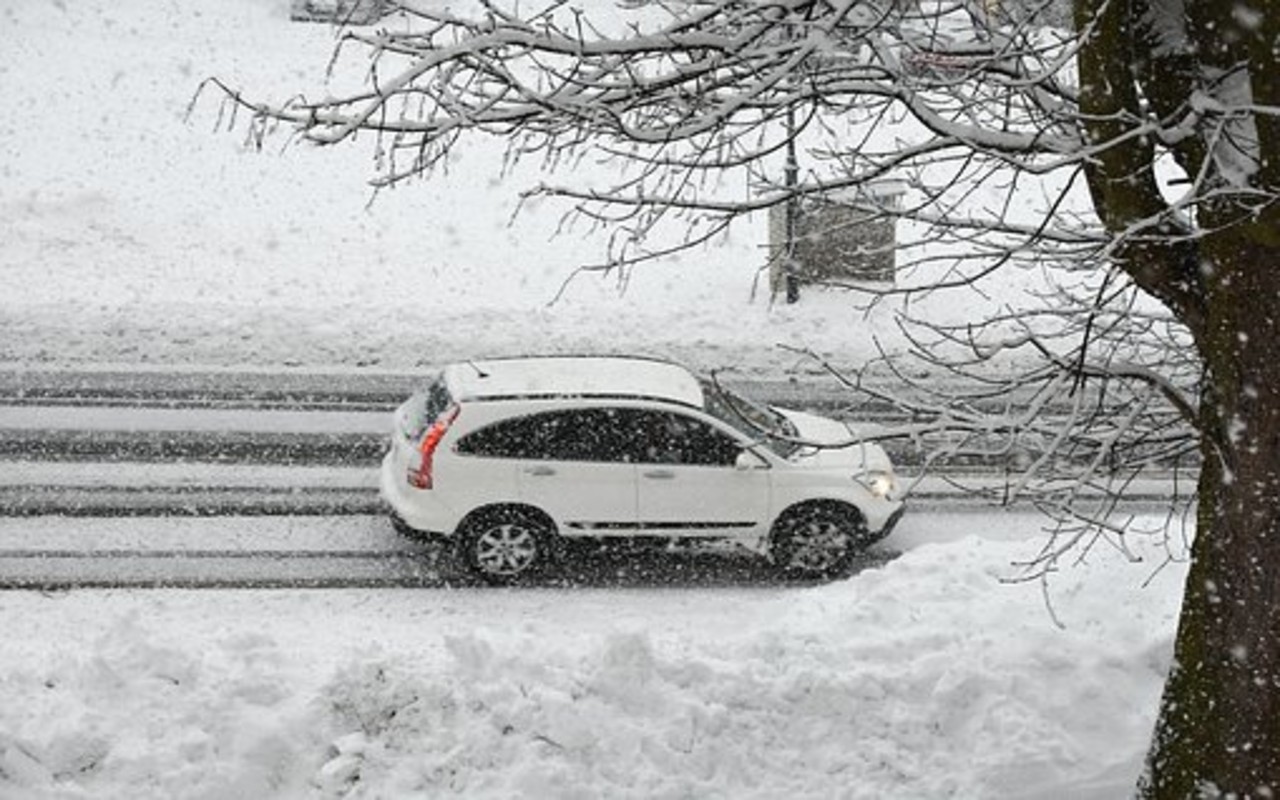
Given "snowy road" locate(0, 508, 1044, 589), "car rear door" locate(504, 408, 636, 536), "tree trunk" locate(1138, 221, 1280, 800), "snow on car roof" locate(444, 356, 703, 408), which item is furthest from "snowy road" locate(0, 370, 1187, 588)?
"tree trunk" locate(1138, 221, 1280, 800)

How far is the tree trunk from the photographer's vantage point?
5688 millimetres

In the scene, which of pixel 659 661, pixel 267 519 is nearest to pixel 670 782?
pixel 659 661

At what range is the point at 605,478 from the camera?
482 inches

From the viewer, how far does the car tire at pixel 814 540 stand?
12562mm

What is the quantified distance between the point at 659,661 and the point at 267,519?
6094 mm

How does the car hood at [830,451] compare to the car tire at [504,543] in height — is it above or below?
above

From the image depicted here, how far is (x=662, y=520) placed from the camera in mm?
12391

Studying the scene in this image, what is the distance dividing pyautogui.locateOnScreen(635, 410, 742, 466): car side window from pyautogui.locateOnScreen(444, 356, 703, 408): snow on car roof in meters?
0.19

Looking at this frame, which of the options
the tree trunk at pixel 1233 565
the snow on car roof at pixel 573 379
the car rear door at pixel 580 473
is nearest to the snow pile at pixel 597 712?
the tree trunk at pixel 1233 565

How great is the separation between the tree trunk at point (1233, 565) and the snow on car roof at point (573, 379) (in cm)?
648

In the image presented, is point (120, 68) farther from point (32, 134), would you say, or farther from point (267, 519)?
point (267, 519)

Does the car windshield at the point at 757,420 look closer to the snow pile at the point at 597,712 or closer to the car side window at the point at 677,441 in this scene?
the car side window at the point at 677,441

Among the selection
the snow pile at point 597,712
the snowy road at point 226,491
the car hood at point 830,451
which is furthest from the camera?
the car hood at point 830,451

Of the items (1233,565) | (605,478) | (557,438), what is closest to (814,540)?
(605,478)
